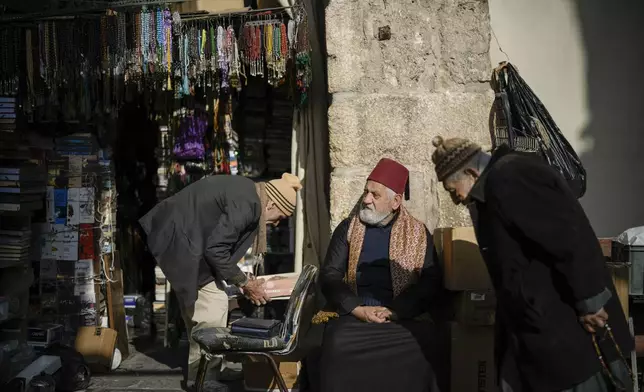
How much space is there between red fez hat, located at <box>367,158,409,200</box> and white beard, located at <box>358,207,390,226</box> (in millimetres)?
182

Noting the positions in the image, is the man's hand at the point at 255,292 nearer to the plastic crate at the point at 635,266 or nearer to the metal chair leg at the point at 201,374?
the metal chair leg at the point at 201,374

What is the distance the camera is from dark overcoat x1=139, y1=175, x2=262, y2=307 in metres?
4.52

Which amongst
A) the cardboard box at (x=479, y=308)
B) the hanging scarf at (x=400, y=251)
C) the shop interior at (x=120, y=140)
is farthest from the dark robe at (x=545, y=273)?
the shop interior at (x=120, y=140)

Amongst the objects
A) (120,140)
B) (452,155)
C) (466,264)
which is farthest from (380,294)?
(120,140)

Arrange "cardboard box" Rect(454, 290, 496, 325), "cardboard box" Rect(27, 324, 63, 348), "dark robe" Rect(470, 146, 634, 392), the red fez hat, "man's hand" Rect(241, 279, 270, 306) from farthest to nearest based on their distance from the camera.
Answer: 1. "cardboard box" Rect(27, 324, 63, 348)
2. "man's hand" Rect(241, 279, 270, 306)
3. the red fez hat
4. "cardboard box" Rect(454, 290, 496, 325)
5. "dark robe" Rect(470, 146, 634, 392)

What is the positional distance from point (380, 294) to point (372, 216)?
508 millimetres

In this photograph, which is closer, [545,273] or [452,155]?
[545,273]

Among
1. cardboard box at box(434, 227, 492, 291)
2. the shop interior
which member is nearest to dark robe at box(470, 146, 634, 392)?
cardboard box at box(434, 227, 492, 291)

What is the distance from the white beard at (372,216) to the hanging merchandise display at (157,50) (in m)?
1.31

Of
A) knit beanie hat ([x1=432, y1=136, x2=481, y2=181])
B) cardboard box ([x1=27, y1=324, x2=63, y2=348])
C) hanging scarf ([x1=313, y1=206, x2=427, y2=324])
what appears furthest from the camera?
cardboard box ([x1=27, y1=324, x2=63, y2=348])

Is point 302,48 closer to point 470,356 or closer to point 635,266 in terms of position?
point 470,356

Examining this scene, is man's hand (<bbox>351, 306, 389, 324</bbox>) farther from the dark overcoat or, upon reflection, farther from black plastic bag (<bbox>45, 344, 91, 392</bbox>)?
black plastic bag (<bbox>45, 344, 91, 392</bbox>)

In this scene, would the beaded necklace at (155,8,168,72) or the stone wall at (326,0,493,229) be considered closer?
the stone wall at (326,0,493,229)

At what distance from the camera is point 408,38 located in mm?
5004
